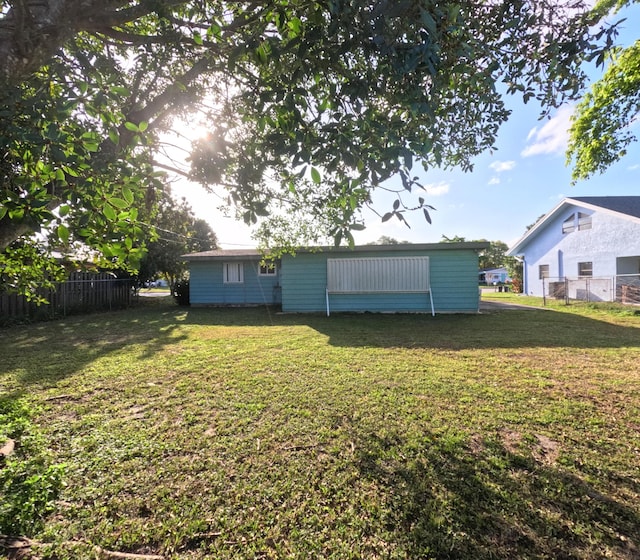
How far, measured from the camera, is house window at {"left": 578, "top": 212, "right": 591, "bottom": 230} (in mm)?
13719

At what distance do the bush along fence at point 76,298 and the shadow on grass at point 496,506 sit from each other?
8.41 m

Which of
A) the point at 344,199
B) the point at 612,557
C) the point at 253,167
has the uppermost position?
the point at 253,167

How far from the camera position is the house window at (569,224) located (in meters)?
14.5

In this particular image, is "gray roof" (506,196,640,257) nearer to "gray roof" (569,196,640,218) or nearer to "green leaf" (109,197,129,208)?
"gray roof" (569,196,640,218)

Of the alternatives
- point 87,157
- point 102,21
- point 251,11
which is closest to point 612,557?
point 87,157

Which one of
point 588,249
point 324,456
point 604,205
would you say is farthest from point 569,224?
point 324,456

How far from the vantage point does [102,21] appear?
5.94 ft

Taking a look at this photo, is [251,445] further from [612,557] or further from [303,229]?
[303,229]

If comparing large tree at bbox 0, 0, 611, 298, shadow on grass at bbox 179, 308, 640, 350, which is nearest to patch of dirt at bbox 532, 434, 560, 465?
large tree at bbox 0, 0, 611, 298

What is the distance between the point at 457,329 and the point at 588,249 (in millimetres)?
11527

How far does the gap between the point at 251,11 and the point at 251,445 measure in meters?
3.34

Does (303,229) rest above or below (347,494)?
above

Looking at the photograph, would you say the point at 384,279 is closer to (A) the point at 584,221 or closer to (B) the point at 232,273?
(B) the point at 232,273

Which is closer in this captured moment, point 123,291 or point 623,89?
point 623,89
